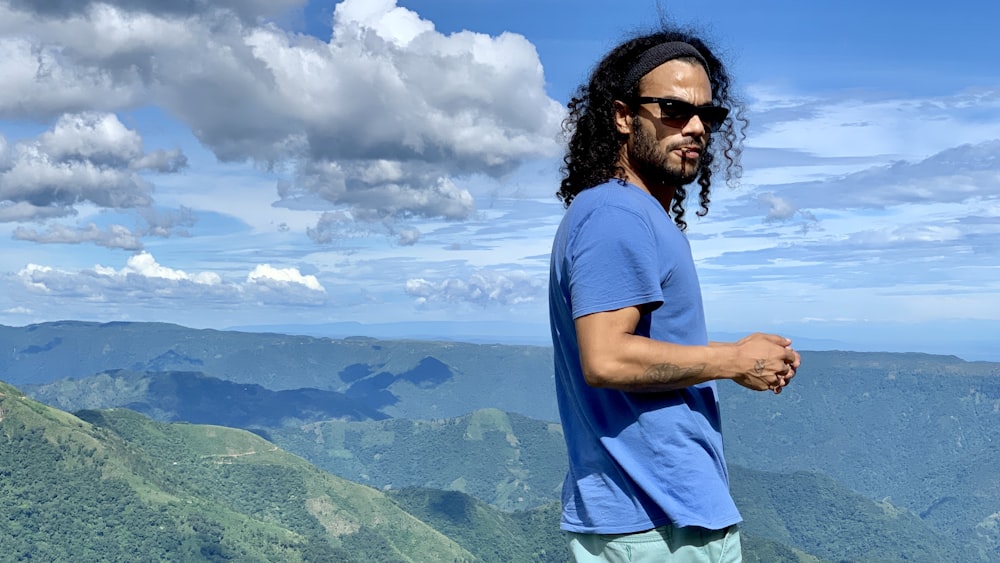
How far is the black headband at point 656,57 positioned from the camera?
430 cm

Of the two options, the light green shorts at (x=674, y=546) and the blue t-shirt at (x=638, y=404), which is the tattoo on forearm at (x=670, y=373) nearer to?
the blue t-shirt at (x=638, y=404)

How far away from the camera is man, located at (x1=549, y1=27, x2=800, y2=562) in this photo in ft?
12.3

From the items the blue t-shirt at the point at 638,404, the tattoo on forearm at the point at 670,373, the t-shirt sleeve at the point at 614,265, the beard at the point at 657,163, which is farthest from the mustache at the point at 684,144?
the tattoo on forearm at the point at 670,373

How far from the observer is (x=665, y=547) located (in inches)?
150

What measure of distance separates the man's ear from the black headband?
0.31 feet

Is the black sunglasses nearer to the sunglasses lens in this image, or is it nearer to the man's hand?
the sunglasses lens

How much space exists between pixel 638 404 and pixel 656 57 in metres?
1.63

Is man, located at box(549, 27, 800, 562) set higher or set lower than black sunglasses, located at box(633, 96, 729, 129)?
lower

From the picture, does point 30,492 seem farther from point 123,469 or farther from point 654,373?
point 654,373

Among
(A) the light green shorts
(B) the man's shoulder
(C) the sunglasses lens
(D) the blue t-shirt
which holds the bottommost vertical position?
(A) the light green shorts

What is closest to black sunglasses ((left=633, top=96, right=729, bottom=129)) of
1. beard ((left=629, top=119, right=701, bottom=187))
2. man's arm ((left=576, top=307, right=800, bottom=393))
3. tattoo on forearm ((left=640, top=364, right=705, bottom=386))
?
→ beard ((left=629, top=119, right=701, bottom=187))

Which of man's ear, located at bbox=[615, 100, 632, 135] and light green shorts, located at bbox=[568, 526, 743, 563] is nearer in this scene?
light green shorts, located at bbox=[568, 526, 743, 563]

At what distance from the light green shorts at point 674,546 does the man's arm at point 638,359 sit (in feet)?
1.97

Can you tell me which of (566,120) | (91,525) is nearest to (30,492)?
(91,525)
